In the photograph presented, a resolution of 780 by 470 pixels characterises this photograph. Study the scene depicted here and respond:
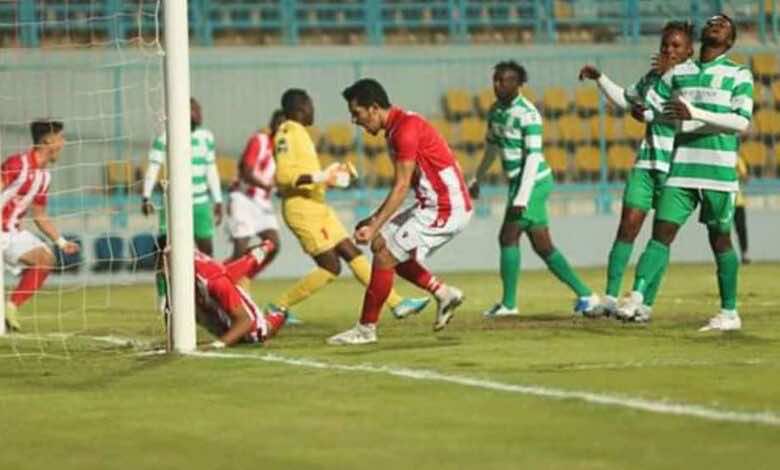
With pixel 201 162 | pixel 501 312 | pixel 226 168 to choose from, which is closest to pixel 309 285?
pixel 501 312

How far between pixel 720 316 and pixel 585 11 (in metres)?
16.4

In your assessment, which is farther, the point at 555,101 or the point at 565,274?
the point at 555,101

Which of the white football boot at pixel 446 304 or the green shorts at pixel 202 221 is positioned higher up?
the white football boot at pixel 446 304

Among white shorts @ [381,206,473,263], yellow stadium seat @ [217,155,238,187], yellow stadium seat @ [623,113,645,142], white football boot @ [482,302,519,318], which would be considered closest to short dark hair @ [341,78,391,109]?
white shorts @ [381,206,473,263]

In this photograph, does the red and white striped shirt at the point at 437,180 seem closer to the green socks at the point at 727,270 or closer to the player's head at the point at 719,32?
the green socks at the point at 727,270

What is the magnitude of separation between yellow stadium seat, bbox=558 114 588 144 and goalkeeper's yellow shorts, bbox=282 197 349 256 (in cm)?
1176

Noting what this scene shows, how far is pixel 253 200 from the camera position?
71.1 ft

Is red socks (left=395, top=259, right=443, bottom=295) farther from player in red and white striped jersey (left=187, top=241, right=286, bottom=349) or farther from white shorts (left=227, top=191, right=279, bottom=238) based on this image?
white shorts (left=227, top=191, right=279, bottom=238)

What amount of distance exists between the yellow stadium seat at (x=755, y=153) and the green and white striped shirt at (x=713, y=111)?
14144 mm

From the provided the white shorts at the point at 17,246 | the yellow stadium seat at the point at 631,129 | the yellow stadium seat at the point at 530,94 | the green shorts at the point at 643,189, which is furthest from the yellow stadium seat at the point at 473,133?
the green shorts at the point at 643,189

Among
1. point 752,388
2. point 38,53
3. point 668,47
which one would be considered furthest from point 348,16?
point 752,388

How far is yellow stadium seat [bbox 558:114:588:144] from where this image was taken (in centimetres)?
2762

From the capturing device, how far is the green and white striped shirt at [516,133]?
16391 millimetres

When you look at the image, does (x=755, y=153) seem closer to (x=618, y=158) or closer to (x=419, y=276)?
(x=618, y=158)
